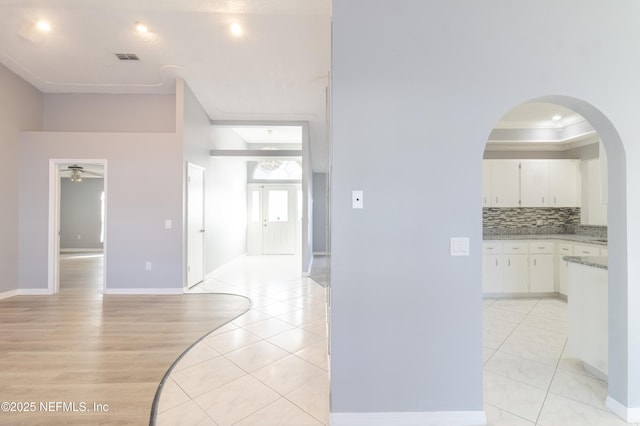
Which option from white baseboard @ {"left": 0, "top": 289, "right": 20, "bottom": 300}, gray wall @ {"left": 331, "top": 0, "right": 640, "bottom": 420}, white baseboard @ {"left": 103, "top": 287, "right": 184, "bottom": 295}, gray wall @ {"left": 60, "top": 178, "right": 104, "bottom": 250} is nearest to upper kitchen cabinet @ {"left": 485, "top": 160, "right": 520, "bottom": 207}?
gray wall @ {"left": 331, "top": 0, "right": 640, "bottom": 420}

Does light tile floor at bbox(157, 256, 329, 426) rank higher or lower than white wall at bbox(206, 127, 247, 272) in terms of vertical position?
lower

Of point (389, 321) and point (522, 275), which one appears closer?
point (389, 321)

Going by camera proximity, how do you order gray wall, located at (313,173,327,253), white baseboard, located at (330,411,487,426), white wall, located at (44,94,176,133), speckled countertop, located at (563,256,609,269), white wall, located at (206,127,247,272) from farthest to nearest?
gray wall, located at (313,173,327,253) → white wall, located at (206,127,247,272) → white wall, located at (44,94,176,133) → speckled countertop, located at (563,256,609,269) → white baseboard, located at (330,411,487,426)

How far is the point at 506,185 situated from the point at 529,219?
2.84 feet

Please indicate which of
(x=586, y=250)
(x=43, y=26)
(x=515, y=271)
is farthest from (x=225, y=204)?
(x=586, y=250)

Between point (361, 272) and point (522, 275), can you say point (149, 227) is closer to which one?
point (361, 272)

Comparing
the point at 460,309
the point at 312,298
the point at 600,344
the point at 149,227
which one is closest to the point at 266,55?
the point at 149,227

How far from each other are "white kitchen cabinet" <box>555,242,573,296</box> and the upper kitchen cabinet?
86 cm

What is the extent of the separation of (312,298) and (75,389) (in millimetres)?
2799

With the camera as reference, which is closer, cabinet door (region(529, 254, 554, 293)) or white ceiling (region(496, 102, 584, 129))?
white ceiling (region(496, 102, 584, 129))

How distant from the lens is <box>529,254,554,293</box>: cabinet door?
14.1 ft

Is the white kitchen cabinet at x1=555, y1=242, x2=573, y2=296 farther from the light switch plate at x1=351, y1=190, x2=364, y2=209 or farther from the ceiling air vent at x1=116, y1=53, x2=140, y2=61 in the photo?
the ceiling air vent at x1=116, y1=53, x2=140, y2=61

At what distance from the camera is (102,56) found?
157 inches

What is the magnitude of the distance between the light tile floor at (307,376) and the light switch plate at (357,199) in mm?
1356
